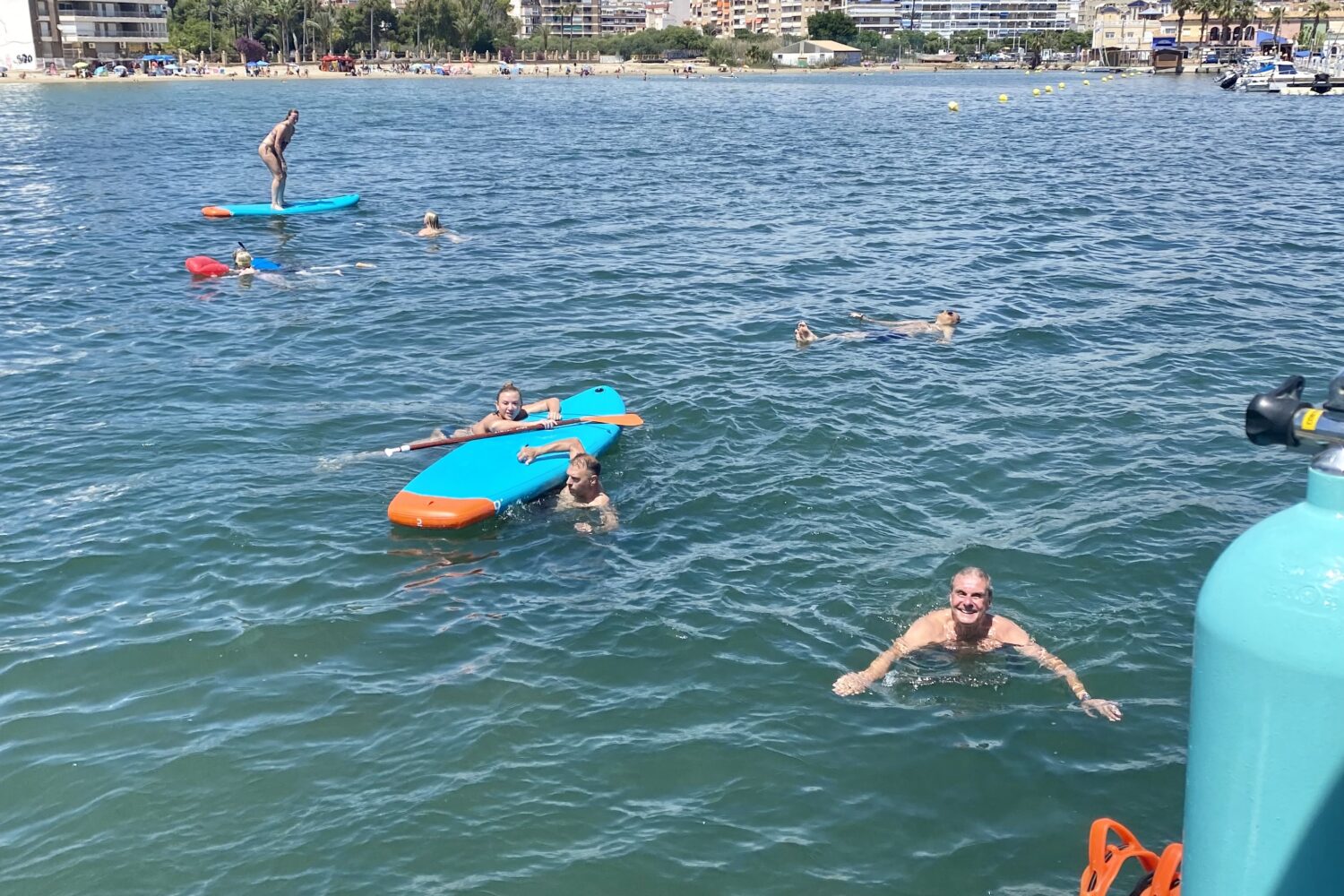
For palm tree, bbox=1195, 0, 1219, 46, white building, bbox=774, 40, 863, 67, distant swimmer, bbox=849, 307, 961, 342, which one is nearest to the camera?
distant swimmer, bbox=849, 307, 961, 342

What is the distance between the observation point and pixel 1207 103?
74062 mm

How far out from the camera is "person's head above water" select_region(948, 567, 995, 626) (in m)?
8.48

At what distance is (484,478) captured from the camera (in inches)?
463

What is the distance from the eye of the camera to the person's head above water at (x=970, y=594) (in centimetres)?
848

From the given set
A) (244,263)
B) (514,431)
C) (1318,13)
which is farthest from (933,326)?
(1318,13)

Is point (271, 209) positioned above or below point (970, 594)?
above

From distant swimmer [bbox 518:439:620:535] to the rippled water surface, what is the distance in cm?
23

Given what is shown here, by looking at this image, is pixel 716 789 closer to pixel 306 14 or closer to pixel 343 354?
pixel 343 354

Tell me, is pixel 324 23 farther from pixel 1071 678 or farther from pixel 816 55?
pixel 1071 678

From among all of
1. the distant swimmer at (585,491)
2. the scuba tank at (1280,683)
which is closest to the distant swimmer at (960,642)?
the distant swimmer at (585,491)

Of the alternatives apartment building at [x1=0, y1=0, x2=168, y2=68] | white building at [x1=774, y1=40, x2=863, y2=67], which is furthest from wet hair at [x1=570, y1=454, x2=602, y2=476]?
white building at [x1=774, y1=40, x2=863, y2=67]

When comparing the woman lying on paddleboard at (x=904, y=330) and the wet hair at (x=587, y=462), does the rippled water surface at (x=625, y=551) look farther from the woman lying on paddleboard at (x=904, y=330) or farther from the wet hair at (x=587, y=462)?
the wet hair at (x=587, y=462)

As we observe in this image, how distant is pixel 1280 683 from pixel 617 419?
11.1 metres

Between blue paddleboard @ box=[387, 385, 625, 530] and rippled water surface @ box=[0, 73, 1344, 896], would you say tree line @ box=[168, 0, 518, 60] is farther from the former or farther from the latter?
blue paddleboard @ box=[387, 385, 625, 530]
